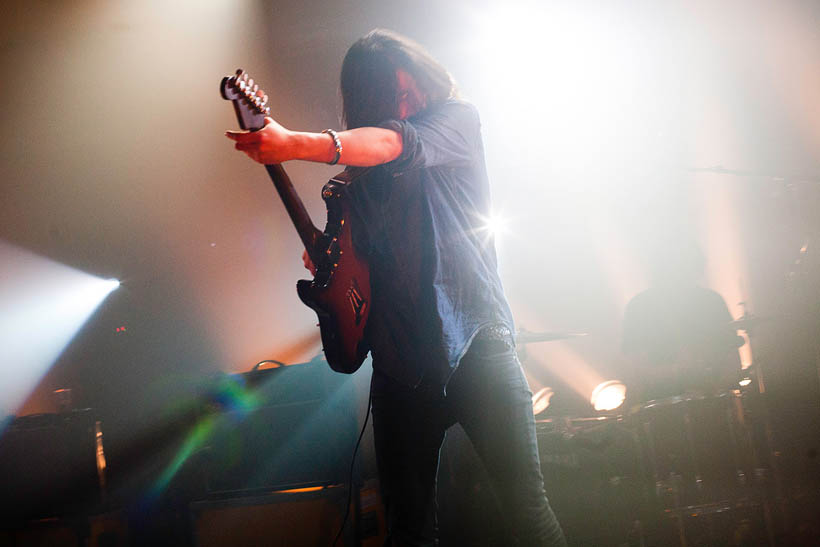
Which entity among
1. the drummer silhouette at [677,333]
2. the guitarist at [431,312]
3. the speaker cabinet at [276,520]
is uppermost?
the drummer silhouette at [677,333]

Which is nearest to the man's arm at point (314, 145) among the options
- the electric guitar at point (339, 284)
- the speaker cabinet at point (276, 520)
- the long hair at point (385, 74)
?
the electric guitar at point (339, 284)

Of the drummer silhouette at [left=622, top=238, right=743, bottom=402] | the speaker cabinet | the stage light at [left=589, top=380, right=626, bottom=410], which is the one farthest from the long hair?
the stage light at [left=589, top=380, right=626, bottom=410]

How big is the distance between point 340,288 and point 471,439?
1.46 feet

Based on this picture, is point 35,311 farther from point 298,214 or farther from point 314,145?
point 314,145

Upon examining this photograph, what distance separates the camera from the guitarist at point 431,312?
1.19m

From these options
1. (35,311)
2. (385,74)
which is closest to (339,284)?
(385,74)

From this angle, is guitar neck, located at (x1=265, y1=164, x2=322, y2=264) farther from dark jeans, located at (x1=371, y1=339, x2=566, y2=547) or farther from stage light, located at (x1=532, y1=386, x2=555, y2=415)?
stage light, located at (x1=532, y1=386, x2=555, y2=415)

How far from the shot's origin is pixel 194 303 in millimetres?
3725

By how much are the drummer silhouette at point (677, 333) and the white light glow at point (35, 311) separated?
323 cm

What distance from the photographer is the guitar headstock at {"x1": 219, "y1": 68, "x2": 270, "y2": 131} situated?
98 cm

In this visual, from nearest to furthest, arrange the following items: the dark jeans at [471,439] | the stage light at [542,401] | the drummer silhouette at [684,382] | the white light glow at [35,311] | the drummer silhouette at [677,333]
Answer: the dark jeans at [471,439] → the drummer silhouette at [684,382] → the drummer silhouette at [677,333] → the stage light at [542,401] → the white light glow at [35,311]

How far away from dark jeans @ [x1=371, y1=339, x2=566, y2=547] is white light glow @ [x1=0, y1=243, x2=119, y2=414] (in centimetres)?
310

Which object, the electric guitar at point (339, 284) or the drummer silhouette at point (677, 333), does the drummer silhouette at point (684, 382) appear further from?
the electric guitar at point (339, 284)

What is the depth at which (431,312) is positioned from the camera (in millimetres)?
1237
